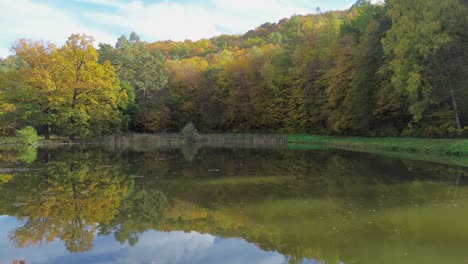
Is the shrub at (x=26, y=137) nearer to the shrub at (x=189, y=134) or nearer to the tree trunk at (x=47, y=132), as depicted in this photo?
the tree trunk at (x=47, y=132)

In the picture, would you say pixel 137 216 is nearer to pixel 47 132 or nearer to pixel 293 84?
pixel 47 132

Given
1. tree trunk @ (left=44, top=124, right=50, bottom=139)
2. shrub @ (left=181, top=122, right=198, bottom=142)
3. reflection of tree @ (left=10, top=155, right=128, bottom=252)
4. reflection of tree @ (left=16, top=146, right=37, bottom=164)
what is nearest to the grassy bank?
shrub @ (left=181, top=122, right=198, bottom=142)

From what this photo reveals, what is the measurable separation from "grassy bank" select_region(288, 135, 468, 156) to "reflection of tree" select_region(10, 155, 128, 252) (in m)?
19.5

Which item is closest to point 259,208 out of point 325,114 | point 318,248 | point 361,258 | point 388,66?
point 318,248

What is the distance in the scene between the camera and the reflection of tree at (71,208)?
8.14 m

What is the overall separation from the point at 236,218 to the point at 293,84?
43697 millimetres

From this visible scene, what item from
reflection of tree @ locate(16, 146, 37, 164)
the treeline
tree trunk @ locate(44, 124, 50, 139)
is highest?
the treeline

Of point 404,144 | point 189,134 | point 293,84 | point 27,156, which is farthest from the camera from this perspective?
point 293,84

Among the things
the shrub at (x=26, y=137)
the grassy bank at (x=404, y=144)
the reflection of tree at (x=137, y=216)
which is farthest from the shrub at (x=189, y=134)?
the reflection of tree at (x=137, y=216)

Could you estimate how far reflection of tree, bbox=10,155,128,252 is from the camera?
814 cm

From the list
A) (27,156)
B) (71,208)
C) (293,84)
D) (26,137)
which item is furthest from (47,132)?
(71,208)

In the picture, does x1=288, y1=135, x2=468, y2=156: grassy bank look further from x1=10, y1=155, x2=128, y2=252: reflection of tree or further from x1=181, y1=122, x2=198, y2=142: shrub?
x1=10, y1=155, x2=128, y2=252: reflection of tree

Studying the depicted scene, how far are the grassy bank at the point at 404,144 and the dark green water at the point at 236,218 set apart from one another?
375 inches

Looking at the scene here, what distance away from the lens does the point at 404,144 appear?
2995 centimetres
